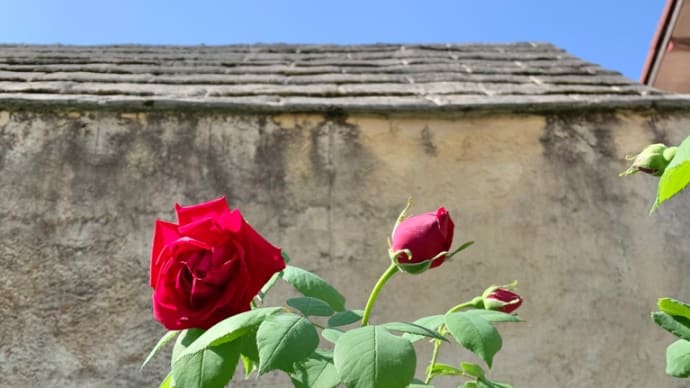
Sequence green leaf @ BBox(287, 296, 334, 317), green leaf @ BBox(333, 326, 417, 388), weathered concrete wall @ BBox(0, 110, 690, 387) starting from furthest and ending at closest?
weathered concrete wall @ BBox(0, 110, 690, 387) → green leaf @ BBox(287, 296, 334, 317) → green leaf @ BBox(333, 326, 417, 388)

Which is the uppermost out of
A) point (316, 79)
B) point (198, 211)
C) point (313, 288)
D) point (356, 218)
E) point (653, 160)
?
point (316, 79)

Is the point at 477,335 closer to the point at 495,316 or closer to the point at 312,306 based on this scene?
the point at 495,316

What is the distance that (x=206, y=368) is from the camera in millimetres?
822

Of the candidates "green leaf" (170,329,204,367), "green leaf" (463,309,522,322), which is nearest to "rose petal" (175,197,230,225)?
"green leaf" (170,329,204,367)

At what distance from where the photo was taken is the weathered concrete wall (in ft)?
7.97

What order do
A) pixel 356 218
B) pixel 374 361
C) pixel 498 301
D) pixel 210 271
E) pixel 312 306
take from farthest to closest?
pixel 356 218, pixel 498 301, pixel 312 306, pixel 210 271, pixel 374 361

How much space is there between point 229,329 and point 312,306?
8.3 inches

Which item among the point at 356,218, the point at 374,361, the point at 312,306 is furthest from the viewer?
the point at 356,218

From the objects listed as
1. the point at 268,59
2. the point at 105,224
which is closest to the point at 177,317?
the point at 105,224

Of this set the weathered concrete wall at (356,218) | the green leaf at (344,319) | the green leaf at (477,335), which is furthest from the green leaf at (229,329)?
the weathered concrete wall at (356,218)

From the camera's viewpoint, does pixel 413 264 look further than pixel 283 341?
Yes

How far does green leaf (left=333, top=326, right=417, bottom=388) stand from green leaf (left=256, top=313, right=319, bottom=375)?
38mm

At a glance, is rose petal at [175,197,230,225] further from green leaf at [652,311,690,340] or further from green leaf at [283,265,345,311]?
green leaf at [652,311,690,340]

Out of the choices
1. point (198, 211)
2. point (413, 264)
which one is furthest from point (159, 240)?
point (413, 264)
